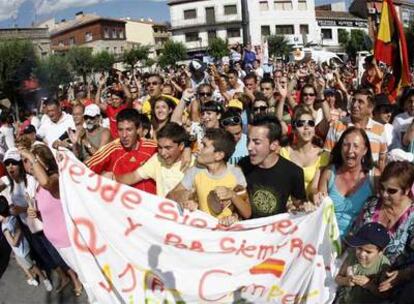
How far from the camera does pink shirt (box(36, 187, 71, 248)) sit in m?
5.13

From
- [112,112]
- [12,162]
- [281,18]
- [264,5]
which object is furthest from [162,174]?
[264,5]

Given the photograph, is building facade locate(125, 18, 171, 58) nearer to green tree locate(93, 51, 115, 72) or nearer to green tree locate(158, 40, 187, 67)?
green tree locate(158, 40, 187, 67)

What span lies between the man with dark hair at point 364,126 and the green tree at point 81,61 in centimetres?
5366

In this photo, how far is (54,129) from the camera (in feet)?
26.3

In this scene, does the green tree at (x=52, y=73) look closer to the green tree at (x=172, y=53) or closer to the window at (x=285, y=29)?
the green tree at (x=172, y=53)

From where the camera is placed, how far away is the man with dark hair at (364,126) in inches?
213

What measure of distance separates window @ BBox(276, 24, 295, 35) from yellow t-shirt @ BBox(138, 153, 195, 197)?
7524cm

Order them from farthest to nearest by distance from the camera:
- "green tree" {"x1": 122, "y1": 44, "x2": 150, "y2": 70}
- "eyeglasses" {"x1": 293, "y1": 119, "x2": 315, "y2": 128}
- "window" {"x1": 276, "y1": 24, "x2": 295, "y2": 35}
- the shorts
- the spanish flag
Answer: "window" {"x1": 276, "y1": 24, "x2": 295, "y2": 35} → "green tree" {"x1": 122, "y1": 44, "x2": 150, "y2": 70} → the spanish flag → the shorts → "eyeglasses" {"x1": 293, "y1": 119, "x2": 315, "y2": 128}

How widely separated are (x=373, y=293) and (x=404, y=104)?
3.00 meters

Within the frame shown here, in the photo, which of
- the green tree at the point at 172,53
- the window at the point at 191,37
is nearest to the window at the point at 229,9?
the window at the point at 191,37

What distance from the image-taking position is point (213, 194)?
4.27m

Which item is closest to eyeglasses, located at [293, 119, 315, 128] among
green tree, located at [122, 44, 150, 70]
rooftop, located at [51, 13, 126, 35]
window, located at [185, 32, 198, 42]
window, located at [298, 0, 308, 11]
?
green tree, located at [122, 44, 150, 70]

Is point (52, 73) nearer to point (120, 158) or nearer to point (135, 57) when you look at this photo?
point (135, 57)

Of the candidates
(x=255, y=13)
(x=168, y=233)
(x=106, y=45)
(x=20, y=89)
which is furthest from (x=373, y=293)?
(x=106, y=45)
